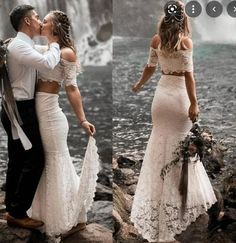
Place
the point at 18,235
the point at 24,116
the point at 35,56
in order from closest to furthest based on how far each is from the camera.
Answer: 1. the point at 35,56
2. the point at 24,116
3. the point at 18,235

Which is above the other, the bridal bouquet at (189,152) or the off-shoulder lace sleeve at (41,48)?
the off-shoulder lace sleeve at (41,48)

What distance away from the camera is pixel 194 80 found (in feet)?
9.61

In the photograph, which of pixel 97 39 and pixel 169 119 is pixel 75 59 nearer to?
pixel 97 39

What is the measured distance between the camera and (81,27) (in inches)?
120

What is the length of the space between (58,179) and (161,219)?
0.66 metres

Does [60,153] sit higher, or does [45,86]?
[45,86]

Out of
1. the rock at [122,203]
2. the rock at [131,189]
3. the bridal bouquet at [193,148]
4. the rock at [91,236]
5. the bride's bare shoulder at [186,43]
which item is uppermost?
the bride's bare shoulder at [186,43]

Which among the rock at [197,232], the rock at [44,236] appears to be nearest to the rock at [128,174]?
the rock at [44,236]

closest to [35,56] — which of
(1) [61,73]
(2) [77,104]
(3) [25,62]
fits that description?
(3) [25,62]

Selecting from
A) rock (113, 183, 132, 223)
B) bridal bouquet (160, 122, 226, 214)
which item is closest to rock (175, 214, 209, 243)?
bridal bouquet (160, 122, 226, 214)

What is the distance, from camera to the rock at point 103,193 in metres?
3.09

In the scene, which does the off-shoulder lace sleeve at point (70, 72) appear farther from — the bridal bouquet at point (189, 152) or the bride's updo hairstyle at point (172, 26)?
the bridal bouquet at point (189, 152)

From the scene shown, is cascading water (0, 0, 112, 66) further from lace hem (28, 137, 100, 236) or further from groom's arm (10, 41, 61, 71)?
lace hem (28, 137, 100, 236)

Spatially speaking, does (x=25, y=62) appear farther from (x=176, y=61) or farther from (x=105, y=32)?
(x=176, y=61)
